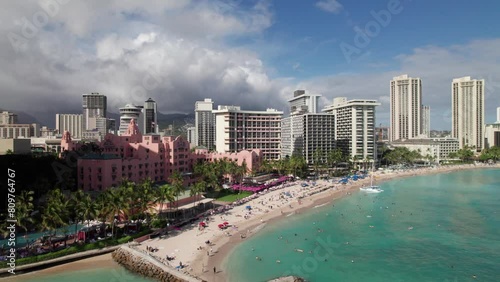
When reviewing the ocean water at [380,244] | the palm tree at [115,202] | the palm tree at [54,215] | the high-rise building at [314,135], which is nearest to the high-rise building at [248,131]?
the high-rise building at [314,135]

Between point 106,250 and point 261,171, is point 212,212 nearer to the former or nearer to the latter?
point 106,250

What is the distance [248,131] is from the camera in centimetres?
13750

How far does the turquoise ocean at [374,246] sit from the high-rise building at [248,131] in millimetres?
56442

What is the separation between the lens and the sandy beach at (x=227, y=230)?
44969 millimetres

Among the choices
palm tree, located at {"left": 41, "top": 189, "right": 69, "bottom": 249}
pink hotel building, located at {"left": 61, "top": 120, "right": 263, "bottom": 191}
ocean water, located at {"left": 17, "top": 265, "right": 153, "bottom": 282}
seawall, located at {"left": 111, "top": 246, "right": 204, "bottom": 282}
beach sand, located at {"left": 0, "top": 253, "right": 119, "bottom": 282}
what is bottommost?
ocean water, located at {"left": 17, "top": 265, "right": 153, "bottom": 282}

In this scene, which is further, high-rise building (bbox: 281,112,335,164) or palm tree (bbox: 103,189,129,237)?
high-rise building (bbox: 281,112,335,164)

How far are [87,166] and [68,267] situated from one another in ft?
105

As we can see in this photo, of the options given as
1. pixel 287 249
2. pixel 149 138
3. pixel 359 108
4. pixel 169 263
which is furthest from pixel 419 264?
pixel 359 108

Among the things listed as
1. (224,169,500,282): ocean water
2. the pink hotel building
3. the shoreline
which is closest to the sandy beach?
the shoreline

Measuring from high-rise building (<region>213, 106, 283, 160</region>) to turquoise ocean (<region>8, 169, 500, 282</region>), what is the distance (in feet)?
185

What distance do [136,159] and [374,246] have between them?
5449 centimetres

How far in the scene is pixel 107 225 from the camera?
184ft

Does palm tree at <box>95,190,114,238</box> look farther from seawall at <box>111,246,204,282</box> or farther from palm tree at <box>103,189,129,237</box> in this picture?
seawall at <box>111,246,204,282</box>

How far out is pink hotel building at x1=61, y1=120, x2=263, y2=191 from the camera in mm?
71938
